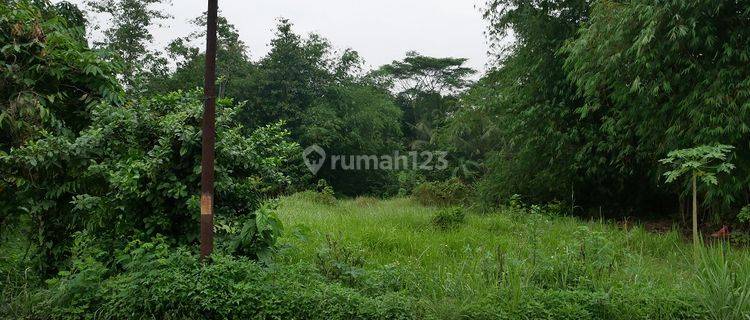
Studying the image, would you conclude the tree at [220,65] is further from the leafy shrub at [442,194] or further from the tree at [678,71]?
the tree at [678,71]

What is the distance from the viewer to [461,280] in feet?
11.1

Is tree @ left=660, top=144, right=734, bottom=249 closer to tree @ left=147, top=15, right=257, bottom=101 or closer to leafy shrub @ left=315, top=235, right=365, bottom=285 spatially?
leafy shrub @ left=315, top=235, right=365, bottom=285

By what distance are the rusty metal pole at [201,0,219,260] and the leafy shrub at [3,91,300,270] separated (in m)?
0.30

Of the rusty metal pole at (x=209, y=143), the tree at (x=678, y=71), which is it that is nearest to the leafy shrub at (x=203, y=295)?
the rusty metal pole at (x=209, y=143)

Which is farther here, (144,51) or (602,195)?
(144,51)

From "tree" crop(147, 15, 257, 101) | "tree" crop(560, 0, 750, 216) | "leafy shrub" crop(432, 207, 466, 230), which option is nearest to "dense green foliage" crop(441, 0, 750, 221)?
"tree" crop(560, 0, 750, 216)

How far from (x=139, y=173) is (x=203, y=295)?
940mm

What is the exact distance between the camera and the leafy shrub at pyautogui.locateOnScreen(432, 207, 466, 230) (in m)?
6.41

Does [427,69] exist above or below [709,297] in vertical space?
above

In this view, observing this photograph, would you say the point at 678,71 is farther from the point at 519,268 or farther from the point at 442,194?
the point at 442,194

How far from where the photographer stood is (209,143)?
118 inches

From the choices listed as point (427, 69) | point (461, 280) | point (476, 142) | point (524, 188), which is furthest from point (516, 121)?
point (427, 69)

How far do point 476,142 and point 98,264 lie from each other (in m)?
19.7

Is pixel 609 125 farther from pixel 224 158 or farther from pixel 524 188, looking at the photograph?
pixel 224 158
